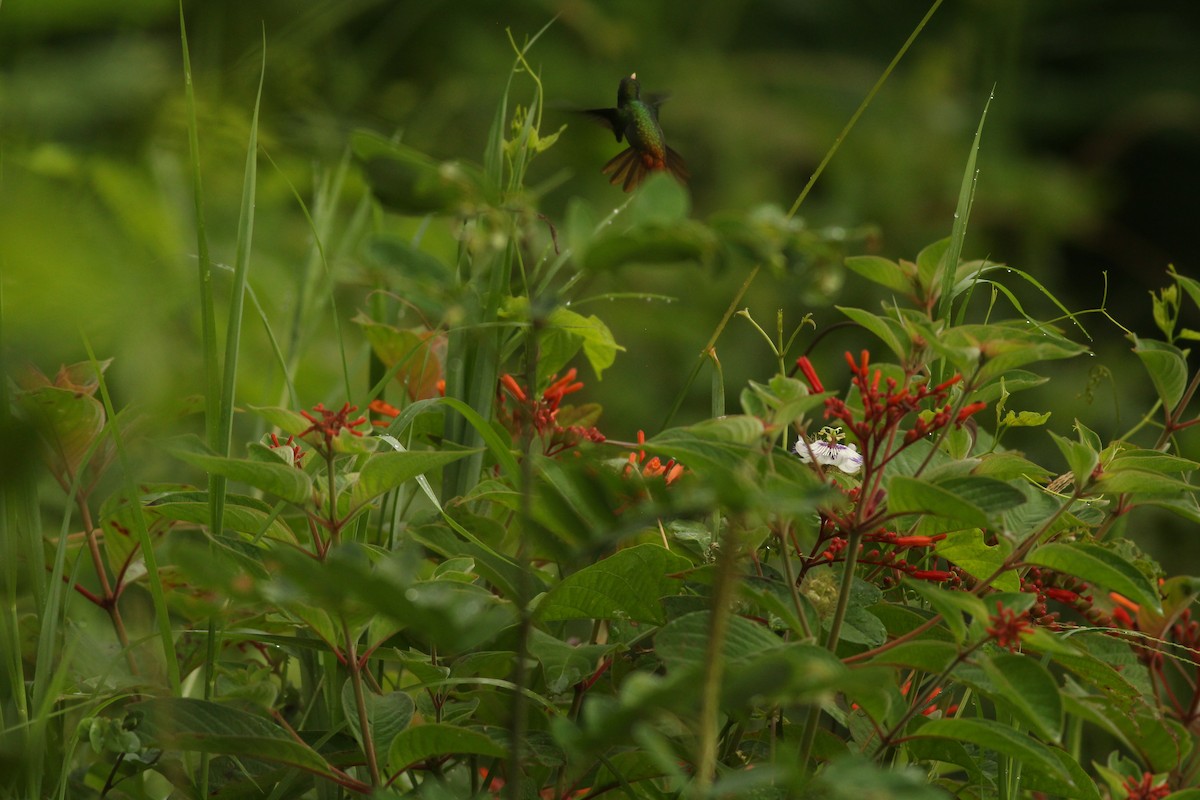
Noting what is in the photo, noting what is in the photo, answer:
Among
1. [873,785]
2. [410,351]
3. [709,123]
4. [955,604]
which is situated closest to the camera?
[873,785]

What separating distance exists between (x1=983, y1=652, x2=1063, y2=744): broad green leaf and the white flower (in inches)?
7.7

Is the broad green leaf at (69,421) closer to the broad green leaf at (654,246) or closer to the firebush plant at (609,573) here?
the firebush plant at (609,573)

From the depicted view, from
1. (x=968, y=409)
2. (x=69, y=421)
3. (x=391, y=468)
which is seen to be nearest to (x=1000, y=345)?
(x=968, y=409)

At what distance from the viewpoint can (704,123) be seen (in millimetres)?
2992

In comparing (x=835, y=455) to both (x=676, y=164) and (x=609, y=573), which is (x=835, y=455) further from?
(x=676, y=164)

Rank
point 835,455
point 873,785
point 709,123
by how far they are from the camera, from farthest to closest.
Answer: point 709,123 < point 835,455 < point 873,785

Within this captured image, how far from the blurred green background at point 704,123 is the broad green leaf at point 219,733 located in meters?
0.51

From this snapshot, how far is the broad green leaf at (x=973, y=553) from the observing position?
1.91ft

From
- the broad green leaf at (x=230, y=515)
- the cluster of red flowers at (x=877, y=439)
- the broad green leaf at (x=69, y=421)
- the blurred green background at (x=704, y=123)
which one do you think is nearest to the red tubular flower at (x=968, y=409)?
the cluster of red flowers at (x=877, y=439)

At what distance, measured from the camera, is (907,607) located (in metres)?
0.59

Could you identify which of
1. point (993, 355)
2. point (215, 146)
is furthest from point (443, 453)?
point (215, 146)

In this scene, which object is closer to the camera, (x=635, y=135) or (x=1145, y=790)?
(x=1145, y=790)

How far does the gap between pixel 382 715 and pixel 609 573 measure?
0.12 meters

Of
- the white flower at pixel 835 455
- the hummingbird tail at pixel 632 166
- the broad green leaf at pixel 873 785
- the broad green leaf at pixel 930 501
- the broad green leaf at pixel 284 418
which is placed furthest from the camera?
the hummingbird tail at pixel 632 166
